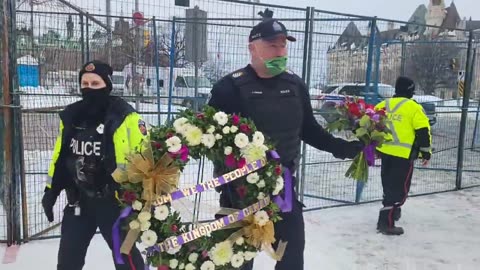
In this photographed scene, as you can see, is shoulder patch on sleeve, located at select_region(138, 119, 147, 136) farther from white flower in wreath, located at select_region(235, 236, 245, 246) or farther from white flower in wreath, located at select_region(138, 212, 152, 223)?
white flower in wreath, located at select_region(235, 236, 245, 246)

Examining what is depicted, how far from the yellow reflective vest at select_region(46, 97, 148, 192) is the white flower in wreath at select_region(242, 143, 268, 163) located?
705 millimetres

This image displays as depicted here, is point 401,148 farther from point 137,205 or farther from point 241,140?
point 137,205

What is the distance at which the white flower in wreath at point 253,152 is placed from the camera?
8.57 feet

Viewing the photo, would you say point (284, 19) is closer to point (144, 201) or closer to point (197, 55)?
point (197, 55)

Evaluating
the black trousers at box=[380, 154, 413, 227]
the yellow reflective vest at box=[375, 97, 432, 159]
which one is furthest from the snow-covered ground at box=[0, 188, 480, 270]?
the yellow reflective vest at box=[375, 97, 432, 159]

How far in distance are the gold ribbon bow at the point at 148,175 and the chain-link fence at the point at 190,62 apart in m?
0.33

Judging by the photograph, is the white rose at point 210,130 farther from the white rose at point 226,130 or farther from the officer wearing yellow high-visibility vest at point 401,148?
the officer wearing yellow high-visibility vest at point 401,148

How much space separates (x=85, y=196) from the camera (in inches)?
121

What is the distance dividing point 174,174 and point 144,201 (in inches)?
7.6

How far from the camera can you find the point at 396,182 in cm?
539

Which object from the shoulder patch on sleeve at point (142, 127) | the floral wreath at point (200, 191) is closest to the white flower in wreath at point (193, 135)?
the floral wreath at point (200, 191)

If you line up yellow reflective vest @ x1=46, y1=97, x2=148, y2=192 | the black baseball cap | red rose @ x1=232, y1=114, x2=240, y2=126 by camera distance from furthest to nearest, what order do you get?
1. yellow reflective vest @ x1=46, y1=97, x2=148, y2=192
2. the black baseball cap
3. red rose @ x1=232, y1=114, x2=240, y2=126

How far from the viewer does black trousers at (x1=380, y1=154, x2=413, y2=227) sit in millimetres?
5355

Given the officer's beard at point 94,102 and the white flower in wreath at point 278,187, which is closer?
the white flower in wreath at point 278,187
